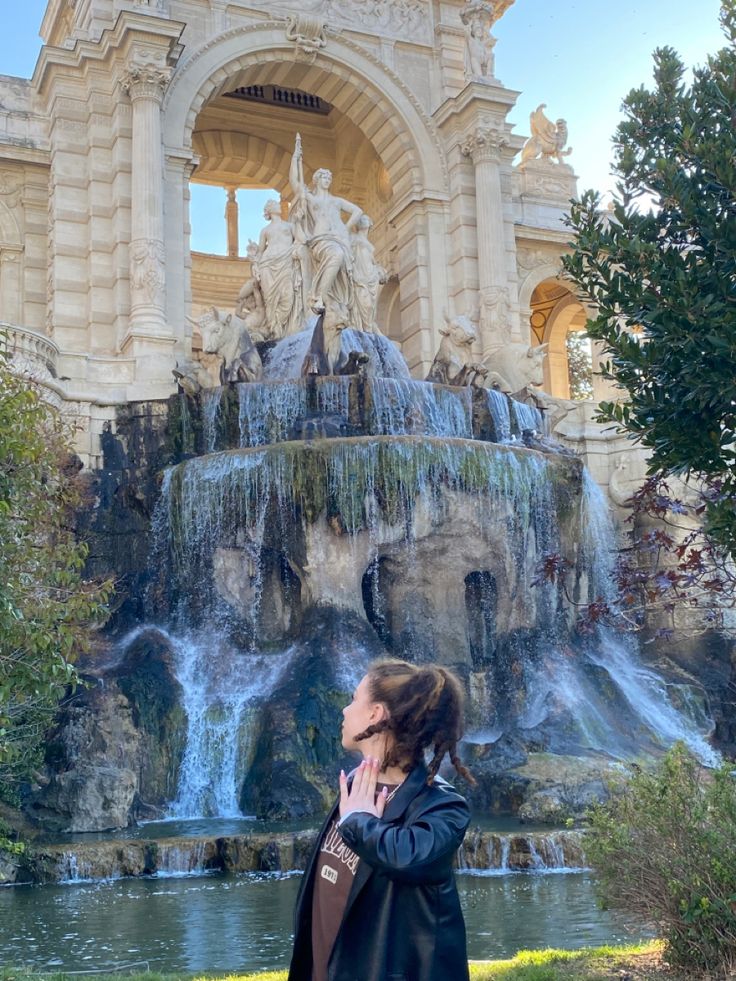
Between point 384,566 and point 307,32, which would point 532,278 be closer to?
point 307,32

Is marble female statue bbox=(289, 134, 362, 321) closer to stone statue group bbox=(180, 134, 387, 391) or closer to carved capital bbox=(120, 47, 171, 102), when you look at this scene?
stone statue group bbox=(180, 134, 387, 391)

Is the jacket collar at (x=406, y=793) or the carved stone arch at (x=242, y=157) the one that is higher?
the carved stone arch at (x=242, y=157)

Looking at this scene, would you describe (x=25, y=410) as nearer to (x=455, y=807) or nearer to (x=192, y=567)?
(x=455, y=807)

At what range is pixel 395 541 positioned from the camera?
687 inches

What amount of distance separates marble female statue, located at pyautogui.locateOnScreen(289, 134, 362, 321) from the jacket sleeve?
2295 centimetres


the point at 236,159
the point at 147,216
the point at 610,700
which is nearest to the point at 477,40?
the point at 236,159

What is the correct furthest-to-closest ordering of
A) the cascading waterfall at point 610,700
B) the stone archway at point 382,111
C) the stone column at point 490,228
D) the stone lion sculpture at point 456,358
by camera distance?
the stone column at point 490,228 → the stone archway at point 382,111 → the stone lion sculpture at point 456,358 → the cascading waterfall at point 610,700

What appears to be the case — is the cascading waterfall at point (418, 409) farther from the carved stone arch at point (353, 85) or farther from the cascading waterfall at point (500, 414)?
the carved stone arch at point (353, 85)

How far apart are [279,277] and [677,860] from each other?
21203mm

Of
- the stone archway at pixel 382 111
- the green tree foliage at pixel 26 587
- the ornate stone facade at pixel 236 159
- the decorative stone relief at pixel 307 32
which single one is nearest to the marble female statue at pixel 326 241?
the ornate stone facade at pixel 236 159

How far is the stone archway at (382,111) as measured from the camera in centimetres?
2864

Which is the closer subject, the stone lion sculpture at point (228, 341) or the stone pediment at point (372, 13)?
the stone lion sculpture at point (228, 341)

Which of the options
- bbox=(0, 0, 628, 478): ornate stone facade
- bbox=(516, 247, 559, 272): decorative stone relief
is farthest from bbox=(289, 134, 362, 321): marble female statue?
bbox=(516, 247, 559, 272): decorative stone relief

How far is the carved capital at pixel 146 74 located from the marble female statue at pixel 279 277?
3590 millimetres
